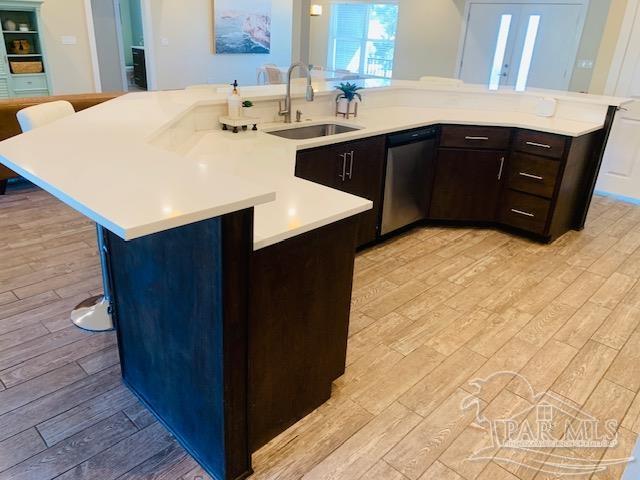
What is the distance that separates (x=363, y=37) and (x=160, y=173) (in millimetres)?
9087

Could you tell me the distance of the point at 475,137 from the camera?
3.71 m

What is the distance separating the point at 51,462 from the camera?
1.71 metres

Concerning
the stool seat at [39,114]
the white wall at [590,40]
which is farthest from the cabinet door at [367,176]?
the white wall at [590,40]

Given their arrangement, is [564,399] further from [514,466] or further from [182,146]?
[182,146]

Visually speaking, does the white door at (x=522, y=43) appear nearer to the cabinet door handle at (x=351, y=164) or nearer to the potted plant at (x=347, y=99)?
the potted plant at (x=347, y=99)

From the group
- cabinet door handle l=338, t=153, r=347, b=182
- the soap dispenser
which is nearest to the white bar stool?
the soap dispenser

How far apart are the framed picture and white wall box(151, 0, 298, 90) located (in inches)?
4.5

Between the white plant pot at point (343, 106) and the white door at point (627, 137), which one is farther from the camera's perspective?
the white door at point (627, 137)

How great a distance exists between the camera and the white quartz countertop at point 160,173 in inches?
44.0

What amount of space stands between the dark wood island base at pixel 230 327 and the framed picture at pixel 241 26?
24.6ft

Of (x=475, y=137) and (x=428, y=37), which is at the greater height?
(x=428, y=37)

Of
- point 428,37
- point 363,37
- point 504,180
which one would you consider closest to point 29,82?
point 428,37

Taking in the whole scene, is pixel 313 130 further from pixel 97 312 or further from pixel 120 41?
pixel 120 41

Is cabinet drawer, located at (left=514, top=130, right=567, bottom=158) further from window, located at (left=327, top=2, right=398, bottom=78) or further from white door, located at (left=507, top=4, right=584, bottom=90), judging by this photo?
window, located at (left=327, top=2, right=398, bottom=78)
